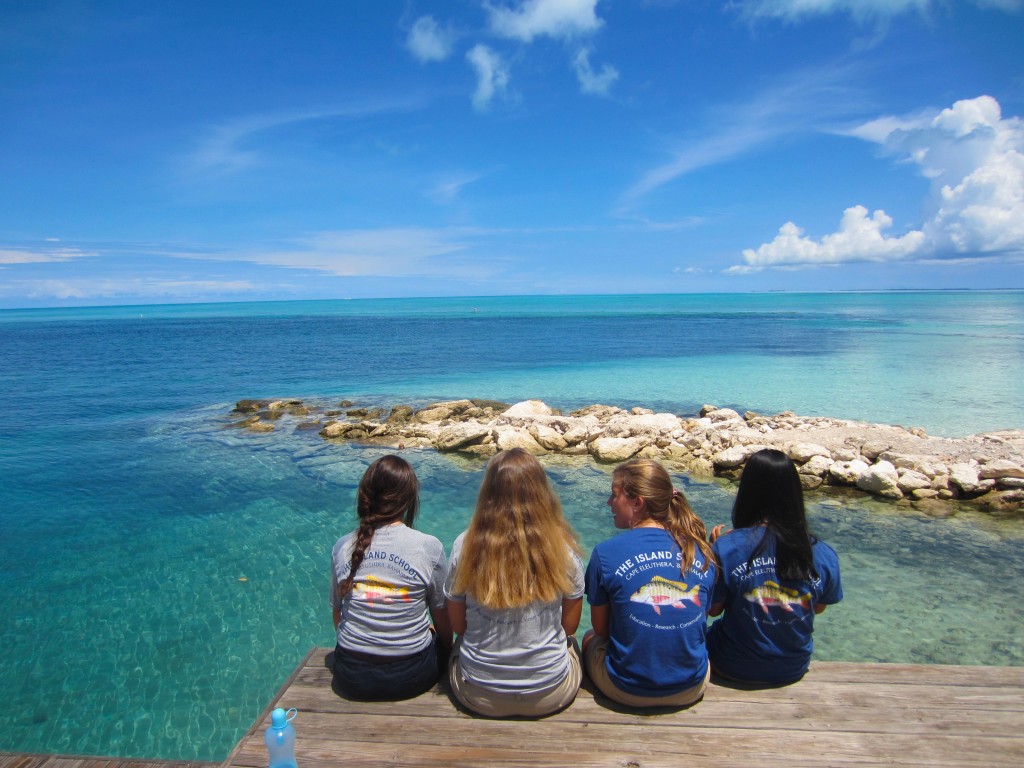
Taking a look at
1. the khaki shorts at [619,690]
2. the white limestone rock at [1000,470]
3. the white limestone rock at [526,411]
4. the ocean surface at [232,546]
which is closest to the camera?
the khaki shorts at [619,690]

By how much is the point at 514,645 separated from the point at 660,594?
913 millimetres

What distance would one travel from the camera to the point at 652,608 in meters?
3.51

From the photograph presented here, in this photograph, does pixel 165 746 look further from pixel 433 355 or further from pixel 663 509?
pixel 433 355

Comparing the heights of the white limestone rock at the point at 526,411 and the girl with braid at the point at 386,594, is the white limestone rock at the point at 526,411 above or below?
below

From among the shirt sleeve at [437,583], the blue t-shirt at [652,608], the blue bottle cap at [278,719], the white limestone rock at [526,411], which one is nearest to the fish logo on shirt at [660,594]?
the blue t-shirt at [652,608]

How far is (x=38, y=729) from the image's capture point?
590 centimetres

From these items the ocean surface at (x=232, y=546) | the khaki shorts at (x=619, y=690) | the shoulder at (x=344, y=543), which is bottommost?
the ocean surface at (x=232, y=546)

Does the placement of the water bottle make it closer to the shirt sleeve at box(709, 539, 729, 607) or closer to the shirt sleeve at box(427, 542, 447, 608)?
the shirt sleeve at box(427, 542, 447, 608)

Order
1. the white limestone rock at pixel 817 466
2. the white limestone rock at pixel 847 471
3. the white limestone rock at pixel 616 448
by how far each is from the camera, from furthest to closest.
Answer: the white limestone rock at pixel 616 448, the white limestone rock at pixel 817 466, the white limestone rock at pixel 847 471

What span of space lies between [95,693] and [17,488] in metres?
9.33

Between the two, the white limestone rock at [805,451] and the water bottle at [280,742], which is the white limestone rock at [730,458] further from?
the water bottle at [280,742]

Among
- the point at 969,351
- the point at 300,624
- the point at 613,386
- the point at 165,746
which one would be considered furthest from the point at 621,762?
the point at 969,351

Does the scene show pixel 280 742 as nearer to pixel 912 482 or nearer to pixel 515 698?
pixel 515 698

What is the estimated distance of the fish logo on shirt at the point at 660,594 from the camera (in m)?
3.52
